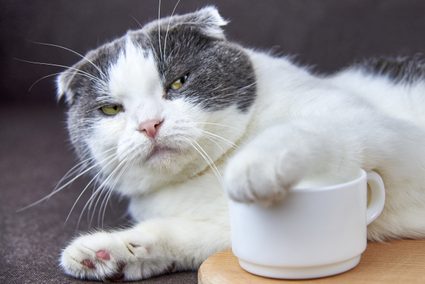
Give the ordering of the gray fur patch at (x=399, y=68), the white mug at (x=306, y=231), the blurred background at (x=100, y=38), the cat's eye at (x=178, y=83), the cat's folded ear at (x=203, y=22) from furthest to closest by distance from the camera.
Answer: the blurred background at (x=100, y=38), the gray fur patch at (x=399, y=68), the cat's folded ear at (x=203, y=22), the cat's eye at (x=178, y=83), the white mug at (x=306, y=231)

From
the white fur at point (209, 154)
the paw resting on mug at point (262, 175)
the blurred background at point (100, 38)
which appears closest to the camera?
the paw resting on mug at point (262, 175)

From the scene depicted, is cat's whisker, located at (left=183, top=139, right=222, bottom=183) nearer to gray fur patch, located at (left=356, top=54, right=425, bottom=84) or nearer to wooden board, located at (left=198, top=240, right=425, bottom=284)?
wooden board, located at (left=198, top=240, right=425, bottom=284)

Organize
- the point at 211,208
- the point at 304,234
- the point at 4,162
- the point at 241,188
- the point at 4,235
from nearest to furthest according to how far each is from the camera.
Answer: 1. the point at 241,188
2. the point at 304,234
3. the point at 211,208
4. the point at 4,235
5. the point at 4,162

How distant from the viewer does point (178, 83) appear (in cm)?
142

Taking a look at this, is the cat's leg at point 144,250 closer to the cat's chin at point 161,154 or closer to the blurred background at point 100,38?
the cat's chin at point 161,154

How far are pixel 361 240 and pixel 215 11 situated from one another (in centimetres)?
66

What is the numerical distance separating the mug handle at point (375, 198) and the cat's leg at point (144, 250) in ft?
0.96

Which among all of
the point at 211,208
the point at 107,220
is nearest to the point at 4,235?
the point at 107,220

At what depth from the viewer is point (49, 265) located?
1484 millimetres

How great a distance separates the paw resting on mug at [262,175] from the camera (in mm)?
975

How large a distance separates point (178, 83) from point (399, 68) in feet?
2.39

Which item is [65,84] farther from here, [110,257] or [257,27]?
[257,27]

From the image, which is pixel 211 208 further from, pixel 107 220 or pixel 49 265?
pixel 107 220

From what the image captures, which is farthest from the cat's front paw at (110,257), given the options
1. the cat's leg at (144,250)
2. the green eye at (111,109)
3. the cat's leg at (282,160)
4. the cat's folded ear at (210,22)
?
the cat's folded ear at (210,22)
